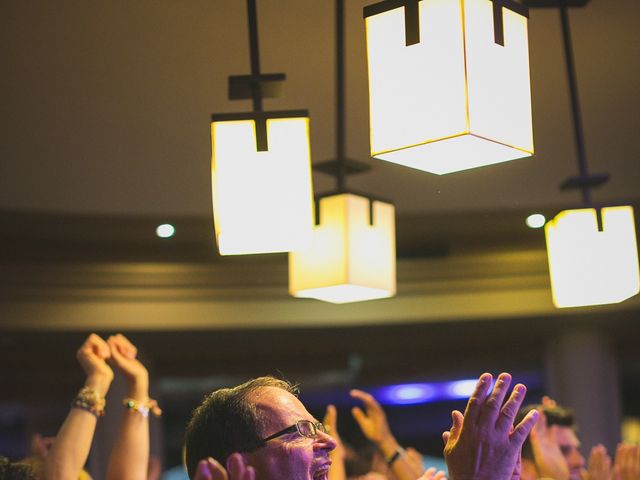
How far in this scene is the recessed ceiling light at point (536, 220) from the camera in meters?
6.66

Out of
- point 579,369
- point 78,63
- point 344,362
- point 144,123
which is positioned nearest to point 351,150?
point 144,123

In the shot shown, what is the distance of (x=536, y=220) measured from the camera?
679 centimetres

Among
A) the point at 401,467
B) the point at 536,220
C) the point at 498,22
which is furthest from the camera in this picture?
the point at 536,220

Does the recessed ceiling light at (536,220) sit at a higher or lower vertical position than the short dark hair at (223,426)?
higher

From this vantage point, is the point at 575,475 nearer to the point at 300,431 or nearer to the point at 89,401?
the point at 89,401

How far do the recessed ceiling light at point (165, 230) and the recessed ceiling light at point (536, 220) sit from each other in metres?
2.27

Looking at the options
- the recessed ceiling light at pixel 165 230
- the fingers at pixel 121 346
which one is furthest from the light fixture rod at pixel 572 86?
the recessed ceiling light at pixel 165 230

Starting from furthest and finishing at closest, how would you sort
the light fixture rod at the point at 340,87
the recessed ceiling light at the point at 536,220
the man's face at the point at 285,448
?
the recessed ceiling light at the point at 536,220, the light fixture rod at the point at 340,87, the man's face at the point at 285,448

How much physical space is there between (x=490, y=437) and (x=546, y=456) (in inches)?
98.6

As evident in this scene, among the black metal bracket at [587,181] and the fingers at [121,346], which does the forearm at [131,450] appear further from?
the black metal bracket at [587,181]

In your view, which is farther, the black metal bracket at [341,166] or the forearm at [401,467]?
the forearm at [401,467]

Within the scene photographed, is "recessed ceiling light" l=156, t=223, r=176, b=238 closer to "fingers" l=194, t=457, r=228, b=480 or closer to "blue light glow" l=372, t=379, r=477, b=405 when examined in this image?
"fingers" l=194, t=457, r=228, b=480

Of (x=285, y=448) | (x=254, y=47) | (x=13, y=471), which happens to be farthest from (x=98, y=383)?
(x=254, y=47)

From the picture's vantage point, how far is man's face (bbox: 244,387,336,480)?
1998 millimetres
